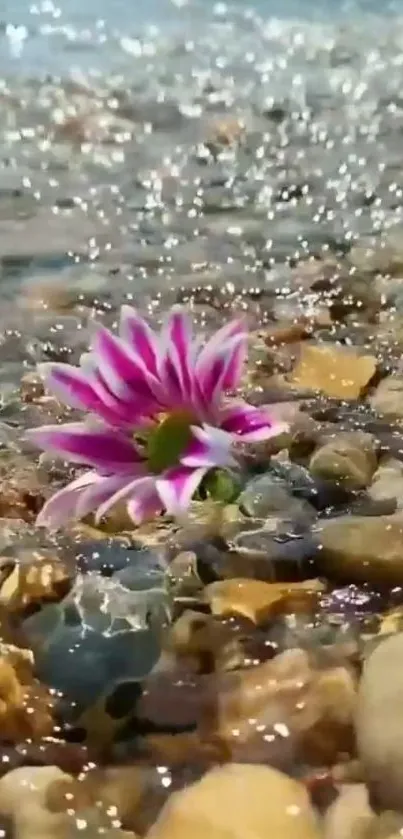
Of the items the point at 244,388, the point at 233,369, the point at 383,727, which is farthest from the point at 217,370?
the point at 244,388

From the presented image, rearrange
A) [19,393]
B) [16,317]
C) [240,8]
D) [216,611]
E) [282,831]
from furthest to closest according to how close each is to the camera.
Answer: [240,8], [16,317], [19,393], [216,611], [282,831]

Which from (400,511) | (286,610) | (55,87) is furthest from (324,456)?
(55,87)

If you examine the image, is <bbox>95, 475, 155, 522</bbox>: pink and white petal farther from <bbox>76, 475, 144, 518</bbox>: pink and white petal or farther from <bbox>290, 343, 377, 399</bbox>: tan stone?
<bbox>290, 343, 377, 399</bbox>: tan stone

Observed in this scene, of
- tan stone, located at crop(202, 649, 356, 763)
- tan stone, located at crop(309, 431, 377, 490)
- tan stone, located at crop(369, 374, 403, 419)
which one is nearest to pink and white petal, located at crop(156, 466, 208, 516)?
tan stone, located at crop(202, 649, 356, 763)

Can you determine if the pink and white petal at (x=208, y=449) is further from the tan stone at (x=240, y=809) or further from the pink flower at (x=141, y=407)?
the tan stone at (x=240, y=809)

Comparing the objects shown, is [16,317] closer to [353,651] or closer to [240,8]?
[353,651]

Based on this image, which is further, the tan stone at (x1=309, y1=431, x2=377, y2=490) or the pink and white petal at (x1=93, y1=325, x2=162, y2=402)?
the tan stone at (x1=309, y1=431, x2=377, y2=490)

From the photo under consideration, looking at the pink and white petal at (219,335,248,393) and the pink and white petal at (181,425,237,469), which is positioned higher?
the pink and white petal at (219,335,248,393)
